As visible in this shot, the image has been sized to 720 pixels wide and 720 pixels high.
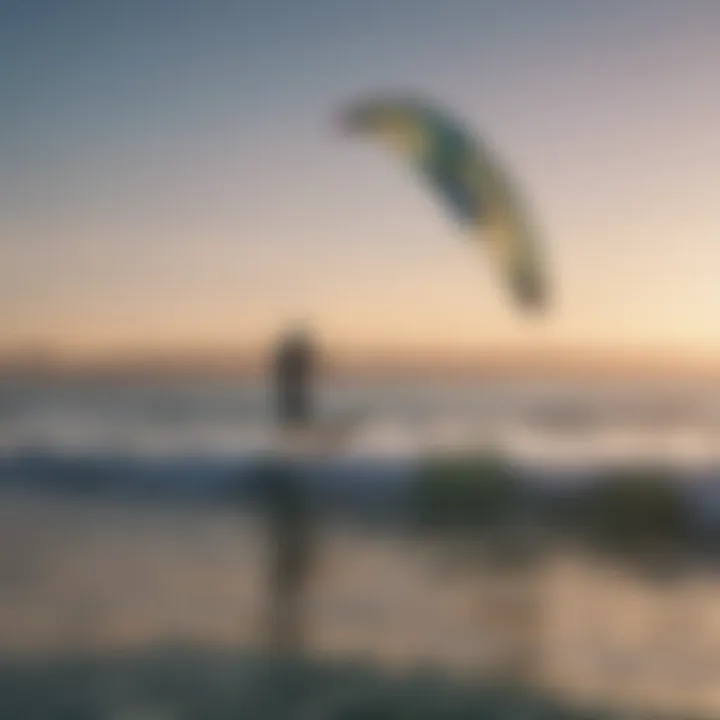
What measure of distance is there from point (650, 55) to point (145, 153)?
29.2 inches

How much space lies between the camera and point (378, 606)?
4.77ft

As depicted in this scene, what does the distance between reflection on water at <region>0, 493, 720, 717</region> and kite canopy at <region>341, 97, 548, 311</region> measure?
0.43 meters

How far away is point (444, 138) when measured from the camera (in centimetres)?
147

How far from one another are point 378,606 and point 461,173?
0.62 metres

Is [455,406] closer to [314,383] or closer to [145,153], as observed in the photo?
[314,383]

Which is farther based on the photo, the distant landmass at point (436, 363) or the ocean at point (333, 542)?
the distant landmass at point (436, 363)

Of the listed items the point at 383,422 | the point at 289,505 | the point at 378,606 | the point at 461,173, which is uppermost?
the point at 461,173

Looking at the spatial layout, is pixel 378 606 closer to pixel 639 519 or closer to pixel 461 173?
pixel 639 519

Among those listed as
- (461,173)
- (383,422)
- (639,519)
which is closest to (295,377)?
(383,422)

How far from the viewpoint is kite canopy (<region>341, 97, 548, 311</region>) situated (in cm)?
146

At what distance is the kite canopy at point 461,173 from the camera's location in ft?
4.80

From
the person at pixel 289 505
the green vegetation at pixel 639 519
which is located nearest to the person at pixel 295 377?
the person at pixel 289 505

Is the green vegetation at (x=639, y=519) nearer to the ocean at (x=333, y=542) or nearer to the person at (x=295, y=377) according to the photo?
the ocean at (x=333, y=542)

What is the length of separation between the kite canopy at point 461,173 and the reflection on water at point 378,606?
43cm
